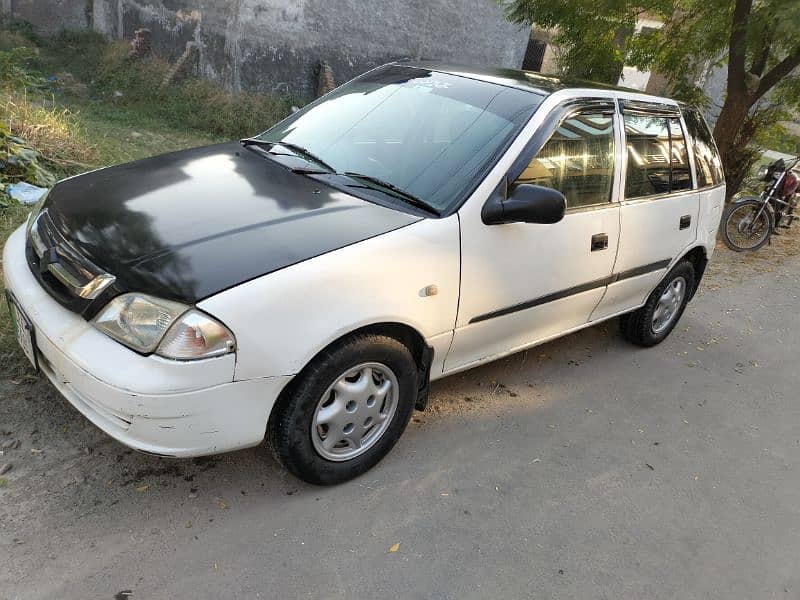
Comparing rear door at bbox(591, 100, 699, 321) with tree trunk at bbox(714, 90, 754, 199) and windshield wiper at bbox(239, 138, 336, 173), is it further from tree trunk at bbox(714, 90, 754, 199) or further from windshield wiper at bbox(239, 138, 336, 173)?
tree trunk at bbox(714, 90, 754, 199)

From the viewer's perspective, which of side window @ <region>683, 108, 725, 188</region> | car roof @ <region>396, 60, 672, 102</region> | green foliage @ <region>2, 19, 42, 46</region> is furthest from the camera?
green foliage @ <region>2, 19, 42, 46</region>

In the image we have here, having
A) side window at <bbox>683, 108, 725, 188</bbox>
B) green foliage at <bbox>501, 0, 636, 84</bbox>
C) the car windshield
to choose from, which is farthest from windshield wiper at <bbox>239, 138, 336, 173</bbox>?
green foliage at <bbox>501, 0, 636, 84</bbox>

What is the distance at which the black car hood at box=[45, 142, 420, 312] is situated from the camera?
2.35m

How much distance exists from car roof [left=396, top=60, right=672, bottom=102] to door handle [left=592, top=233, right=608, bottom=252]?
0.81m

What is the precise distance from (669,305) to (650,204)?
1120 millimetres

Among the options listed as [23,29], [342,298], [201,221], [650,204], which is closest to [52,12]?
[23,29]

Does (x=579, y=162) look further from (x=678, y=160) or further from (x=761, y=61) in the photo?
(x=761, y=61)

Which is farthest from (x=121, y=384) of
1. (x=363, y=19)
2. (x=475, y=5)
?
(x=475, y=5)

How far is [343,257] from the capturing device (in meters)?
2.53

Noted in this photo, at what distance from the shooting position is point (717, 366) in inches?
188

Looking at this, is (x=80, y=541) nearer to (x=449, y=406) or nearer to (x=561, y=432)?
(x=449, y=406)

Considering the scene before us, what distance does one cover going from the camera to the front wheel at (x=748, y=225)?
784 centimetres

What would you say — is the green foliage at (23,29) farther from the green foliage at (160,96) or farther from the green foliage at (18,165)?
the green foliage at (18,165)

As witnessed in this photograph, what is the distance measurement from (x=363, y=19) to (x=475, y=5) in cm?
268
